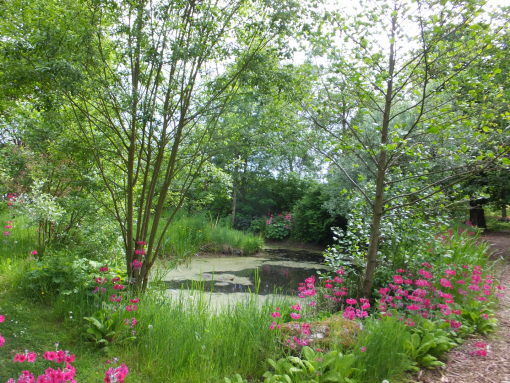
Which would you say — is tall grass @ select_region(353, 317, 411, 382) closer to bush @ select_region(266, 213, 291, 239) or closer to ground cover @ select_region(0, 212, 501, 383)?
ground cover @ select_region(0, 212, 501, 383)

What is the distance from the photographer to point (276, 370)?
7.30ft

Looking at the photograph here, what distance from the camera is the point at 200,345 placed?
2.38 meters

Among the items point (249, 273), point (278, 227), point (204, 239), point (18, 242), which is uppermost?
point (278, 227)

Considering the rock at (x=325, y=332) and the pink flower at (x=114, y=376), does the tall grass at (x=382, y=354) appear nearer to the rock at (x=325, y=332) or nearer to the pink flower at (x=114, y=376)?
the rock at (x=325, y=332)

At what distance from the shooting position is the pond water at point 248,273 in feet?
16.7

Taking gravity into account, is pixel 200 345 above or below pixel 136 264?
below

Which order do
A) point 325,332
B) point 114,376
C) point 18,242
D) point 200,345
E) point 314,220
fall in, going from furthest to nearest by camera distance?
point 314,220 → point 18,242 → point 325,332 → point 200,345 → point 114,376

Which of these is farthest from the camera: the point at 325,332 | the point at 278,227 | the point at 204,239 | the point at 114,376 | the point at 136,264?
the point at 278,227

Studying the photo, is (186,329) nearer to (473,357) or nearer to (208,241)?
(473,357)

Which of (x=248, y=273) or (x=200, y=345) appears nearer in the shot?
(x=200, y=345)

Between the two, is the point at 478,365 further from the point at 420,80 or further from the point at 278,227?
the point at 278,227

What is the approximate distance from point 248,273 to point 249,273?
21mm

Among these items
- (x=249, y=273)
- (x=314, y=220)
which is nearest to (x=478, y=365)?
(x=249, y=273)

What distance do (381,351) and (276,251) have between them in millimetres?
8009
